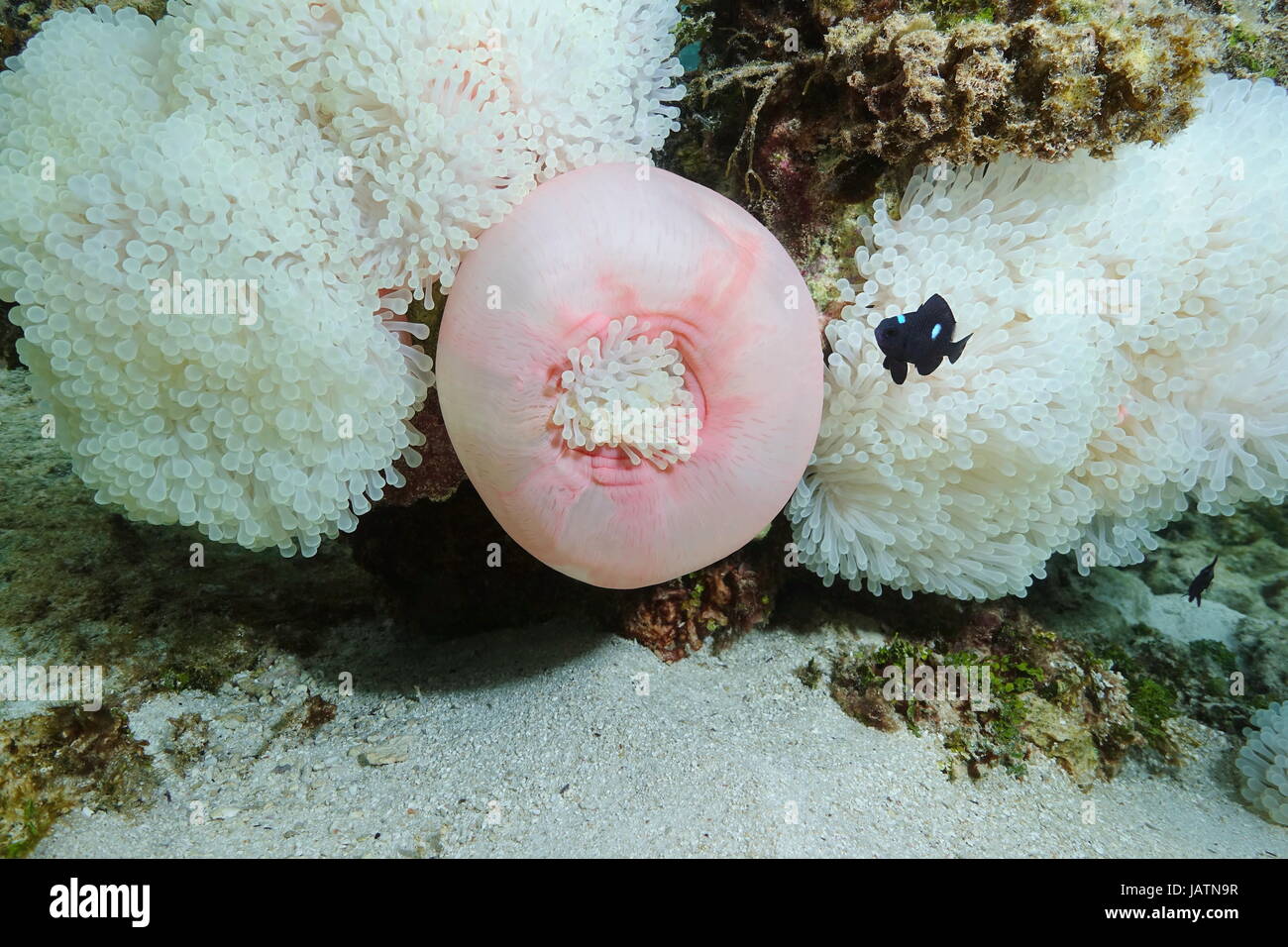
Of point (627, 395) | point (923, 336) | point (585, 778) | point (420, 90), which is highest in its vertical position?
point (420, 90)

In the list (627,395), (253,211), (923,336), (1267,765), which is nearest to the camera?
(253,211)

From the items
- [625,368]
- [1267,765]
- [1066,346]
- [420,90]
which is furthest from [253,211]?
[1267,765]

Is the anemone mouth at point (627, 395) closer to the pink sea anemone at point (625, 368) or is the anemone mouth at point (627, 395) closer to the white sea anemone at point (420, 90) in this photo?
the pink sea anemone at point (625, 368)

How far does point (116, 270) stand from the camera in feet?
6.14

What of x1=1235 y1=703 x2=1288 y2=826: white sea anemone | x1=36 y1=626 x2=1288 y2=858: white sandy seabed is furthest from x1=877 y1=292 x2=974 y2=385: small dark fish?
x1=1235 y1=703 x2=1288 y2=826: white sea anemone

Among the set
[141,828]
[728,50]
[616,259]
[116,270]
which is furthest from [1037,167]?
[141,828]

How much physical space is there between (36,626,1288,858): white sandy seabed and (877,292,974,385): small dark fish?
151 centimetres

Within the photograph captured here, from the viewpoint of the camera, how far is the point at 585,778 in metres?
2.45

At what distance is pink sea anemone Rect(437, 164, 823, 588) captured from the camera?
200 cm

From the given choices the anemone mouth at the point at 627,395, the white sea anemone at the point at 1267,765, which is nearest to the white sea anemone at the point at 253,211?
the anemone mouth at the point at 627,395

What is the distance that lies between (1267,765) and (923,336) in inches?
100

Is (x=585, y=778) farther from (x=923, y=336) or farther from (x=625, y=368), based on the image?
(x=923, y=336)

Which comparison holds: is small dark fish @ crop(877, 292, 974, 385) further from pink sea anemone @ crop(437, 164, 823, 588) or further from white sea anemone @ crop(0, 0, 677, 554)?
white sea anemone @ crop(0, 0, 677, 554)

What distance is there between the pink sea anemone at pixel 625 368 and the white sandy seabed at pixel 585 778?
2.60 feet
